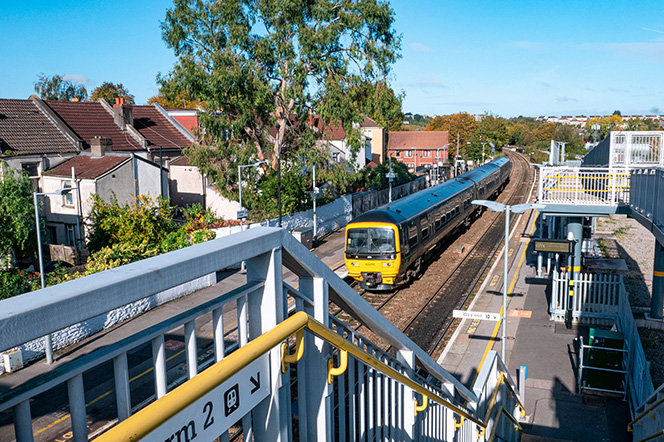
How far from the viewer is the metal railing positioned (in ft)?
5.45

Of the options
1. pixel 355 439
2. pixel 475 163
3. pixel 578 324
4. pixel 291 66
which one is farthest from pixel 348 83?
pixel 475 163

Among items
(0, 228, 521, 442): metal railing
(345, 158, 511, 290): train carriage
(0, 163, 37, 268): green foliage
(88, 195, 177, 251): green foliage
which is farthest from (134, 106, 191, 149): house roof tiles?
(0, 228, 521, 442): metal railing

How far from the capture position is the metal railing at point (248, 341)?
1660 millimetres

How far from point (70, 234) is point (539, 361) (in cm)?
2552

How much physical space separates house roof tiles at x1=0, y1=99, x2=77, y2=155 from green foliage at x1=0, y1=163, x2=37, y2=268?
9910 millimetres

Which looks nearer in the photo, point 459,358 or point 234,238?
point 234,238

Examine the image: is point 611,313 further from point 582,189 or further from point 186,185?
point 186,185

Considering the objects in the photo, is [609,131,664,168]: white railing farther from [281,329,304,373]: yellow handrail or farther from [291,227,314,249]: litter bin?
[281,329,304,373]: yellow handrail

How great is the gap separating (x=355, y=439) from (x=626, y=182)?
16.9 meters

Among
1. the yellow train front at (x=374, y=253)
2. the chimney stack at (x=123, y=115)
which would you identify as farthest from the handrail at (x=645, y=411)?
the chimney stack at (x=123, y=115)

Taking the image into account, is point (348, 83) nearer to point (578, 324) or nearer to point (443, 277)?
point (443, 277)

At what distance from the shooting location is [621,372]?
13031mm

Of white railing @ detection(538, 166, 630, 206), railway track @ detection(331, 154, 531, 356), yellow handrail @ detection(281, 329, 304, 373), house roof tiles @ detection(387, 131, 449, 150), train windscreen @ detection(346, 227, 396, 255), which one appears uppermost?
house roof tiles @ detection(387, 131, 449, 150)

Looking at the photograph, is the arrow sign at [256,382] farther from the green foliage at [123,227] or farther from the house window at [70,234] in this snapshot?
the house window at [70,234]
